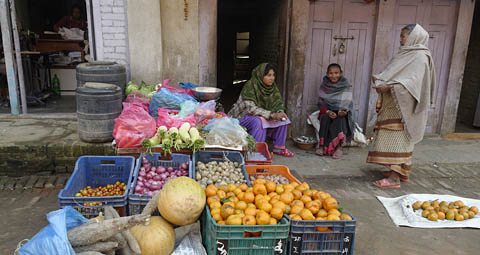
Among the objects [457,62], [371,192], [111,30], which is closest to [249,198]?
[371,192]

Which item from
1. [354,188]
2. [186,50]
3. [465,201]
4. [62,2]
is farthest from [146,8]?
[62,2]

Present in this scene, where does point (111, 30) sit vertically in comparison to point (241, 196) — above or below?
above

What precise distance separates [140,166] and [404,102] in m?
3.30

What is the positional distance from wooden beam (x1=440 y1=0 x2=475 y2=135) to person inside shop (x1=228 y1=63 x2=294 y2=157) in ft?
11.6

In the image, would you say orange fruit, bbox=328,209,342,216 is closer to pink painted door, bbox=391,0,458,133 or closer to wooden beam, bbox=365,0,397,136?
wooden beam, bbox=365,0,397,136

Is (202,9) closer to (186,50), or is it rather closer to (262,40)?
(186,50)

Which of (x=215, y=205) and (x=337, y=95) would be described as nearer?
(x=215, y=205)

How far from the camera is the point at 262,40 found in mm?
8234

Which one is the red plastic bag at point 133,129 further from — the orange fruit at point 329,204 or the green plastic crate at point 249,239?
the orange fruit at point 329,204

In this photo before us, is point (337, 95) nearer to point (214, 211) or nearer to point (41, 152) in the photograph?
point (214, 211)

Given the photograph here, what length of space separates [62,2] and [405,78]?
30.3 feet

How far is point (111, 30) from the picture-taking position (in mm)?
5574

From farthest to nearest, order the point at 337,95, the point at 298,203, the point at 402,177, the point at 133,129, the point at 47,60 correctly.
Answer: the point at 47,60
the point at 337,95
the point at 402,177
the point at 133,129
the point at 298,203

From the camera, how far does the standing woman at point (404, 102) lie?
4543mm
